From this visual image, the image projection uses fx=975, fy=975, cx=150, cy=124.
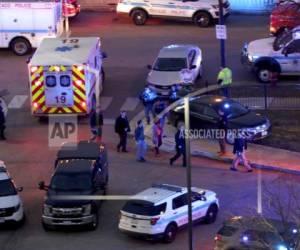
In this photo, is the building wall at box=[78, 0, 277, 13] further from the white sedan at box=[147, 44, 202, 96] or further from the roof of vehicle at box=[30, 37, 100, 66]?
the roof of vehicle at box=[30, 37, 100, 66]

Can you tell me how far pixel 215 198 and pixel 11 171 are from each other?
6.87 meters

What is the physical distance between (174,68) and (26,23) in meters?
8.14

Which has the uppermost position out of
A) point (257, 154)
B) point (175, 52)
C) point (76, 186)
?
point (175, 52)

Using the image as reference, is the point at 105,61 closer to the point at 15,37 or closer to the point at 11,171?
the point at 15,37

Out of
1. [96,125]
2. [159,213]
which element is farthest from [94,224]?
[96,125]

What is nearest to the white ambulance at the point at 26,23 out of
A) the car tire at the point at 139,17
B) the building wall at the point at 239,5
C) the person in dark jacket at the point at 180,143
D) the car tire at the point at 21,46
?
the car tire at the point at 21,46

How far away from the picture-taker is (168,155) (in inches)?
1156

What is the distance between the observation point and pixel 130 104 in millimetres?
34000

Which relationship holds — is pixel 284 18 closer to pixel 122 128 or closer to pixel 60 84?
pixel 60 84

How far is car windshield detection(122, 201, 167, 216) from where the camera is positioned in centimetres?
2247

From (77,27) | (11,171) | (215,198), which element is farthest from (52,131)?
(77,27)

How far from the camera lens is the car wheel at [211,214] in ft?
77.5

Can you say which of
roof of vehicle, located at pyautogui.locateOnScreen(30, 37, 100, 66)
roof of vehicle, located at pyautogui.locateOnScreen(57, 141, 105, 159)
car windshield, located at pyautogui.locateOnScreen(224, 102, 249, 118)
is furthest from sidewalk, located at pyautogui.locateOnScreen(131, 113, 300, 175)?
roof of vehicle, located at pyautogui.locateOnScreen(57, 141, 105, 159)

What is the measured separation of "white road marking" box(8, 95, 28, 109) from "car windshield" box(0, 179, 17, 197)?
32.8ft
